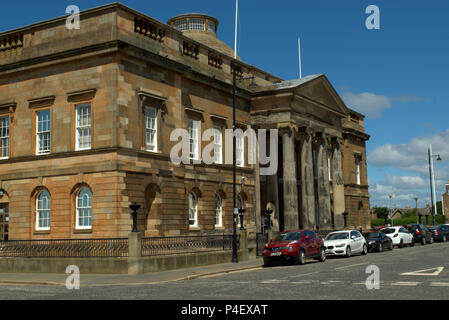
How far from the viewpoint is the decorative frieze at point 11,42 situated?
103 feet

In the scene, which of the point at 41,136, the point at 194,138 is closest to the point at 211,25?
the point at 194,138

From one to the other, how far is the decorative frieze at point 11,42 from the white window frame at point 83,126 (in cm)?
556

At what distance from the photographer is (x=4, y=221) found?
31.0m

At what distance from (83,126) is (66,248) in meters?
6.53

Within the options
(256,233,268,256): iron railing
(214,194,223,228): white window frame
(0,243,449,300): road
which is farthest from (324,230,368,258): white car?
(0,243,449,300): road

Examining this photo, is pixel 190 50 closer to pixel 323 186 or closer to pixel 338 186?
pixel 323 186

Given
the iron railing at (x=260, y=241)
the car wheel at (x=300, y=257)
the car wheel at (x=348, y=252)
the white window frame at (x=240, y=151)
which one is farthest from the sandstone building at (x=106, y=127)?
the car wheel at (x=348, y=252)

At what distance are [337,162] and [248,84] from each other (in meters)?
12.3

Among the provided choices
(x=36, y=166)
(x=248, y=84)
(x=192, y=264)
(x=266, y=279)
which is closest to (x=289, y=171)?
(x=248, y=84)

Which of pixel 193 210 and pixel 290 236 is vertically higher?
pixel 193 210

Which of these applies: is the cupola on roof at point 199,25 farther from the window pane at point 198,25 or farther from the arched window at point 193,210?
the arched window at point 193,210

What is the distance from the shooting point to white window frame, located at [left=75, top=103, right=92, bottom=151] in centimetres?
2898

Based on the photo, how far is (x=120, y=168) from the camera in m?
27.9

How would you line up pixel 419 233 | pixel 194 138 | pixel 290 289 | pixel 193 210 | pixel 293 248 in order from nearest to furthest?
pixel 290 289, pixel 293 248, pixel 193 210, pixel 194 138, pixel 419 233
